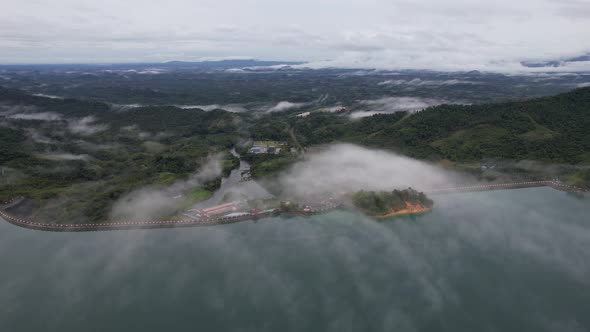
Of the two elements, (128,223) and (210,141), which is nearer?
(128,223)

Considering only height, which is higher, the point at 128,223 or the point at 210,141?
the point at 210,141

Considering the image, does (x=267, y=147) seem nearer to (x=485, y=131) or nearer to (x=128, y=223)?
(x=128, y=223)

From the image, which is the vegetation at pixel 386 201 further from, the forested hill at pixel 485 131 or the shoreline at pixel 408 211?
the forested hill at pixel 485 131

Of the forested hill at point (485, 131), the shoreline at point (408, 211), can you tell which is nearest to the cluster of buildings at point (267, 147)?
the forested hill at point (485, 131)

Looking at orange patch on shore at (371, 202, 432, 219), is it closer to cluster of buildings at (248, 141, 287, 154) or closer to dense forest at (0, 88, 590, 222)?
dense forest at (0, 88, 590, 222)

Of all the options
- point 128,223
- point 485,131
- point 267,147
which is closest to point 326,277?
point 128,223

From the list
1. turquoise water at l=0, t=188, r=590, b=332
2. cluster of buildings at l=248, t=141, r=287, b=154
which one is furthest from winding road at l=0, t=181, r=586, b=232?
cluster of buildings at l=248, t=141, r=287, b=154
